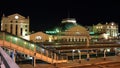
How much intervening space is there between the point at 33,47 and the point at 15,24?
5291 cm

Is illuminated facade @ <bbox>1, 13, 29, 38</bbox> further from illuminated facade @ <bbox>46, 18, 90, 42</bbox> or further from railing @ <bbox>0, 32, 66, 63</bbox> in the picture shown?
railing @ <bbox>0, 32, 66, 63</bbox>

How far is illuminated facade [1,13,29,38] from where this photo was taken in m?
72.8

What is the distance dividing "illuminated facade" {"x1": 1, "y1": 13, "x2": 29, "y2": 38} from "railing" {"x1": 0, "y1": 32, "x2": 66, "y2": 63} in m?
50.0

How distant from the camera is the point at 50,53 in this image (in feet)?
82.6

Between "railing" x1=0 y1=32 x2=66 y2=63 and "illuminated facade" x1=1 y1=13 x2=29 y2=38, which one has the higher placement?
"illuminated facade" x1=1 y1=13 x2=29 y2=38

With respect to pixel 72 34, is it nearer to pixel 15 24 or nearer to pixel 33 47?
pixel 15 24

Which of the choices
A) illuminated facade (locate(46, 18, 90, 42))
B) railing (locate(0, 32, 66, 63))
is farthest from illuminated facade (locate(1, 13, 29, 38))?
railing (locate(0, 32, 66, 63))

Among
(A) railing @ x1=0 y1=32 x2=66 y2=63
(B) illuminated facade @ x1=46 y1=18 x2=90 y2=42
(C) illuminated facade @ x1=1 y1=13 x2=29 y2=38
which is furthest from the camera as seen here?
(B) illuminated facade @ x1=46 y1=18 x2=90 y2=42

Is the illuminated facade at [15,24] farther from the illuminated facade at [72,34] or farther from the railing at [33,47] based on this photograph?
the railing at [33,47]

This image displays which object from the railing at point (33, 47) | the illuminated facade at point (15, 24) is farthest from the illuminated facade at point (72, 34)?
the railing at point (33, 47)

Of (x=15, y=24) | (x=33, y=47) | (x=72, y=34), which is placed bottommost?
(x=33, y=47)

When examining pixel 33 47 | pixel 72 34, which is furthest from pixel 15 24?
pixel 33 47

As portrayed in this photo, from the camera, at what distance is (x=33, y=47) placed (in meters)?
23.4

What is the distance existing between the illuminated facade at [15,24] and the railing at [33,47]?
50001 mm
